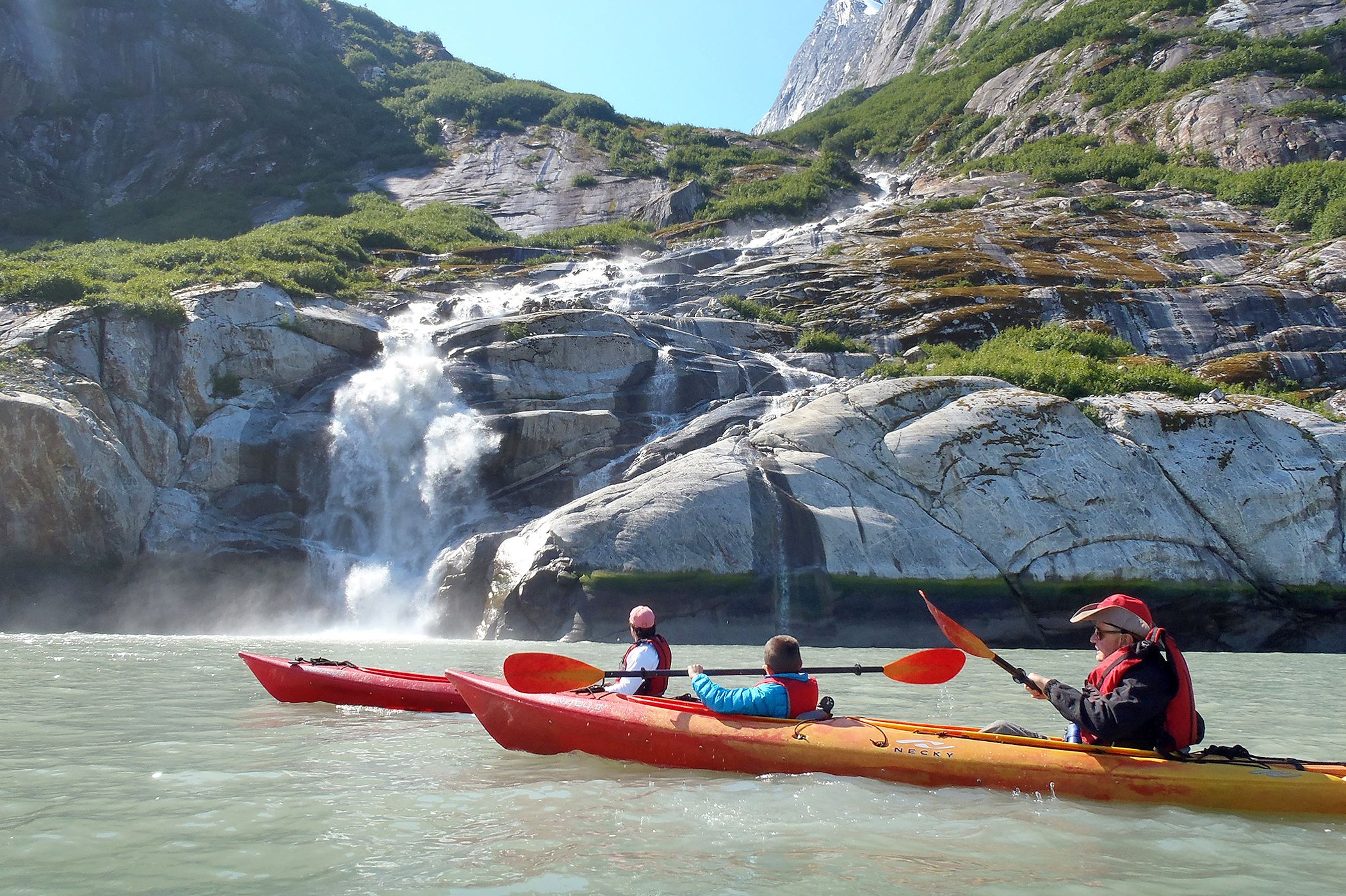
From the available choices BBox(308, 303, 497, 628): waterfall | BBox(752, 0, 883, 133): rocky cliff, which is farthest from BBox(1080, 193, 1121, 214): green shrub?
BBox(752, 0, 883, 133): rocky cliff

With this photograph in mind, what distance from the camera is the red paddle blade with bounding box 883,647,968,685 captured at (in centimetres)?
699

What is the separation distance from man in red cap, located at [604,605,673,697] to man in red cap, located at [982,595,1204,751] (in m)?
2.99

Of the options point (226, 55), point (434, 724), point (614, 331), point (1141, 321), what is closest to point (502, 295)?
point (614, 331)

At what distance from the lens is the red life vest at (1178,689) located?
513cm

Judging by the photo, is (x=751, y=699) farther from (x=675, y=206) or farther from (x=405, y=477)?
(x=675, y=206)

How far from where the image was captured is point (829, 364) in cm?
2517

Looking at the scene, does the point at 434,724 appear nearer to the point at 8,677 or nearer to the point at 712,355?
the point at 8,677

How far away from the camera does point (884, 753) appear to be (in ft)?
18.6

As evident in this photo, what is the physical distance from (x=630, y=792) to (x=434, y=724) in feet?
10.1

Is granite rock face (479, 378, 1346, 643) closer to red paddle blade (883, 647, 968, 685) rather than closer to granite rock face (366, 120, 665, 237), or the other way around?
red paddle blade (883, 647, 968, 685)

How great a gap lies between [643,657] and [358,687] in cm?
331

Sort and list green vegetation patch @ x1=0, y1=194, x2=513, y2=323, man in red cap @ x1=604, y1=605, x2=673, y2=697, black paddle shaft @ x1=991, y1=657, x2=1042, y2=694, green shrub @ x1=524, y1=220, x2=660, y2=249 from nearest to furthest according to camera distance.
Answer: black paddle shaft @ x1=991, y1=657, x2=1042, y2=694, man in red cap @ x1=604, y1=605, x2=673, y2=697, green vegetation patch @ x1=0, y1=194, x2=513, y2=323, green shrub @ x1=524, y1=220, x2=660, y2=249

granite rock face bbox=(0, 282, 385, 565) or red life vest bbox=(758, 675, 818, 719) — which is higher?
granite rock face bbox=(0, 282, 385, 565)

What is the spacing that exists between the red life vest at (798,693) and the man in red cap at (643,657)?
114 cm
